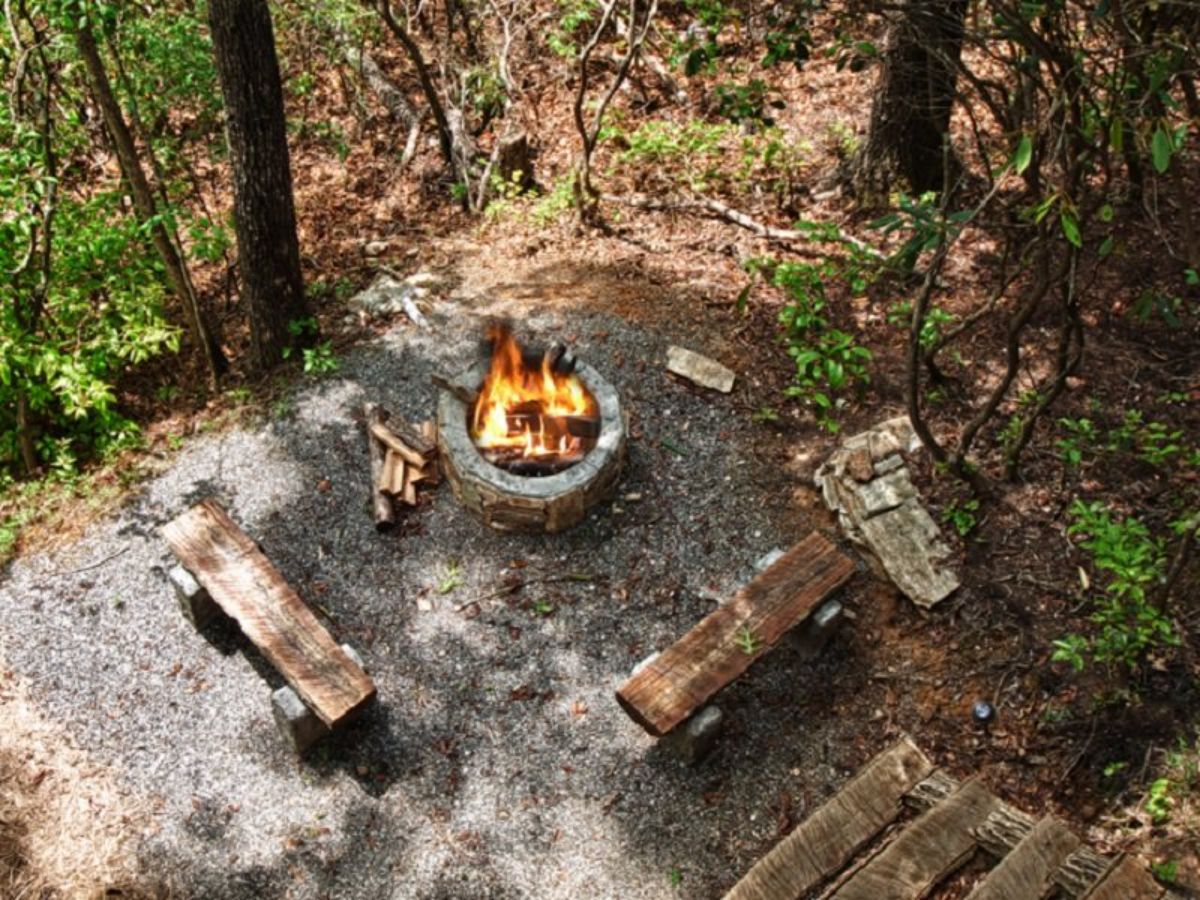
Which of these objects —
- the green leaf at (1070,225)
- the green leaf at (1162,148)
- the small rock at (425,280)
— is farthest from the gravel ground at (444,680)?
the green leaf at (1162,148)

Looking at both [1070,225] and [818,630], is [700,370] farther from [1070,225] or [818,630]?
[1070,225]

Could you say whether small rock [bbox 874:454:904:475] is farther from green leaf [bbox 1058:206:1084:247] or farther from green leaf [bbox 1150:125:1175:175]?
green leaf [bbox 1150:125:1175:175]

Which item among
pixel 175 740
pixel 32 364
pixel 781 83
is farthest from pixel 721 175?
pixel 175 740

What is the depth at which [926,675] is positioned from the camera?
523 cm

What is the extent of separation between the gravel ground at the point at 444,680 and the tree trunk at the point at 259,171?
695 mm

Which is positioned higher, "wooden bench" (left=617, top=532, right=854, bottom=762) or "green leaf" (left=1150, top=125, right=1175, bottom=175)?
"green leaf" (left=1150, top=125, right=1175, bottom=175)

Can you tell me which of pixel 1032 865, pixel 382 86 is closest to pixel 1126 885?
pixel 1032 865

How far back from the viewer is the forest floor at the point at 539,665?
4.70 m

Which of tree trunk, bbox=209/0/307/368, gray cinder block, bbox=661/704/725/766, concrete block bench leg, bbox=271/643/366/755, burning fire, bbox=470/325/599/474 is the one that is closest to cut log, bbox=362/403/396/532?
burning fire, bbox=470/325/599/474

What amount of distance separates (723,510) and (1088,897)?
2.98 m

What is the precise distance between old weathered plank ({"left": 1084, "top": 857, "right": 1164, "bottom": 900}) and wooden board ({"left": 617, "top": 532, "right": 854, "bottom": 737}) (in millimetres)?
1835

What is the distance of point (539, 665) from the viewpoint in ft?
18.0

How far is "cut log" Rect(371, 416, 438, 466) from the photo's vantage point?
20.3 feet

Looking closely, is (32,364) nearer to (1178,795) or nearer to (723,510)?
(723,510)
